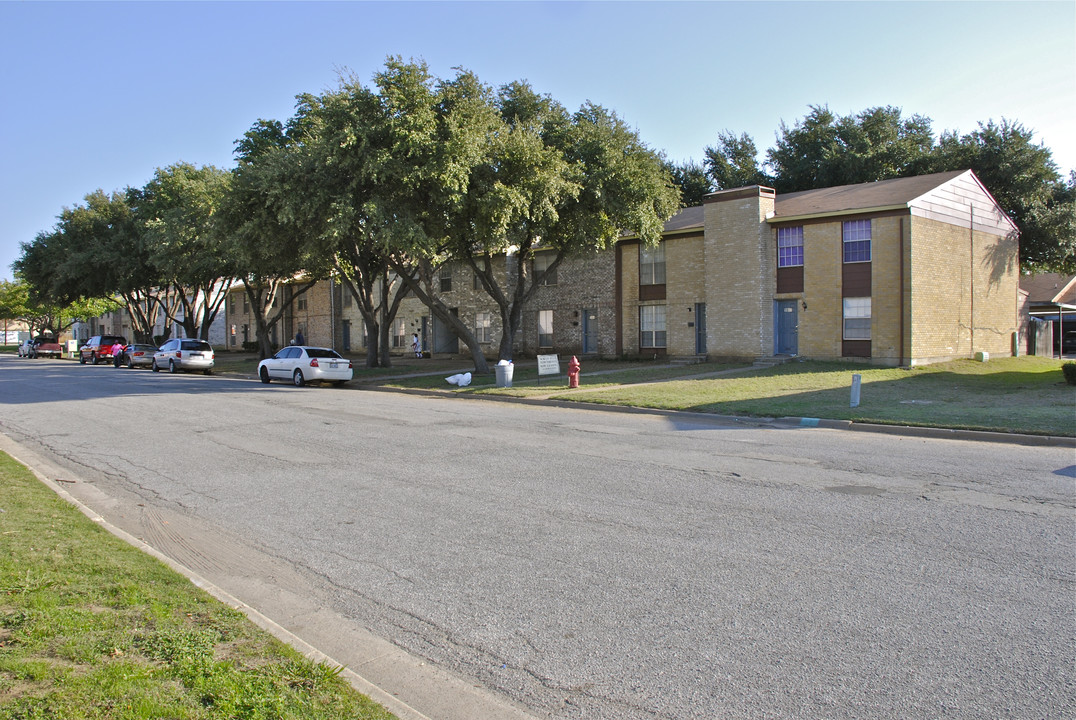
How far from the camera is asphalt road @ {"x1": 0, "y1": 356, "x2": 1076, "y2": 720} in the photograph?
3.93 m

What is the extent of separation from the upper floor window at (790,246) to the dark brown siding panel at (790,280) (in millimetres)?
185

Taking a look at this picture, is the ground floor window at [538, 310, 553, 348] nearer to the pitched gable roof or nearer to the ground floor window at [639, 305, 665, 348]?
the ground floor window at [639, 305, 665, 348]

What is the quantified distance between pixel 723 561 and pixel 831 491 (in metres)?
3.01

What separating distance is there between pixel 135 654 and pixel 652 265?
1161 inches

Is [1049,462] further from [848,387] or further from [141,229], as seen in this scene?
[141,229]

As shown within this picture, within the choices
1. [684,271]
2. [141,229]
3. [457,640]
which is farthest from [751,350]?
[141,229]

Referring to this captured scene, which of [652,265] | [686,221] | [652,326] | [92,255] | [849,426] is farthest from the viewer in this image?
[92,255]

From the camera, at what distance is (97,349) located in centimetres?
4569

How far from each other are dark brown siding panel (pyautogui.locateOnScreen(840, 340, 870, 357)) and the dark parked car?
40647 mm

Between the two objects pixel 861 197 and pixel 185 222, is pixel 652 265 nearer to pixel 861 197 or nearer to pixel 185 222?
pixel 861 197

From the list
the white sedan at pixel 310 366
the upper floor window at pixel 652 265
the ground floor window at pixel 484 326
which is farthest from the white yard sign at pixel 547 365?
the ground floor window at pixel 484 326

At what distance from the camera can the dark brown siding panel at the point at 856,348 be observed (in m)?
26.0

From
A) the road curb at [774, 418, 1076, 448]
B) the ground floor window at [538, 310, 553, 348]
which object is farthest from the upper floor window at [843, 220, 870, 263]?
the ground floor window at [538, 310, 553, 348]

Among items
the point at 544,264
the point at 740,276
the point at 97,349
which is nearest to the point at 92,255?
the point at 97,349
